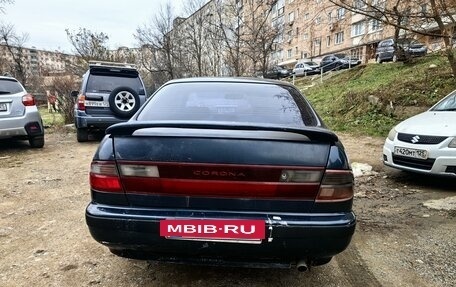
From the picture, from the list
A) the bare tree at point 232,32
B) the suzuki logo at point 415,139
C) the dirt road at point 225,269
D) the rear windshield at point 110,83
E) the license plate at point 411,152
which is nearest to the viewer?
the dirt road at point 225,269

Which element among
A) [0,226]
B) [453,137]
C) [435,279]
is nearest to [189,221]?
[435,279]

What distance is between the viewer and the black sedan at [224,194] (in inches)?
77.9

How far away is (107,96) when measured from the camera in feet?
26.7

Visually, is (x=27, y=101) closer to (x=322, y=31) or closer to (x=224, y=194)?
(x=224, y=194)

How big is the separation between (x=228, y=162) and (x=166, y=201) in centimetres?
42

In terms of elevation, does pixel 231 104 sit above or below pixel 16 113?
above

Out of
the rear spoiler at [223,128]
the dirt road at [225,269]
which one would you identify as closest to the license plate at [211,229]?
the rear spoiler at [223,128]

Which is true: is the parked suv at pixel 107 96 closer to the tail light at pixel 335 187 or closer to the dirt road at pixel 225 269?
the dirt road at pixel 225 269

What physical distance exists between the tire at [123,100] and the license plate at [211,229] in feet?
20.1

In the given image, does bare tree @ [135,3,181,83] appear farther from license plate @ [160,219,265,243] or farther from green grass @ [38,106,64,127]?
license plate @ [160,219,265,243]

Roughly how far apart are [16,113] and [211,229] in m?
6.32

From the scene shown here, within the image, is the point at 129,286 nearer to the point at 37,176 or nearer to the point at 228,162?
the point at 228,162

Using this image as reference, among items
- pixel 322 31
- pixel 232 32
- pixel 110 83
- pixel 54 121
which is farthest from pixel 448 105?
pixel 322 31

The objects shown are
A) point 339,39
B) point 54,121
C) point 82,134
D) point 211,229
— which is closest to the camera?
point 211,229
